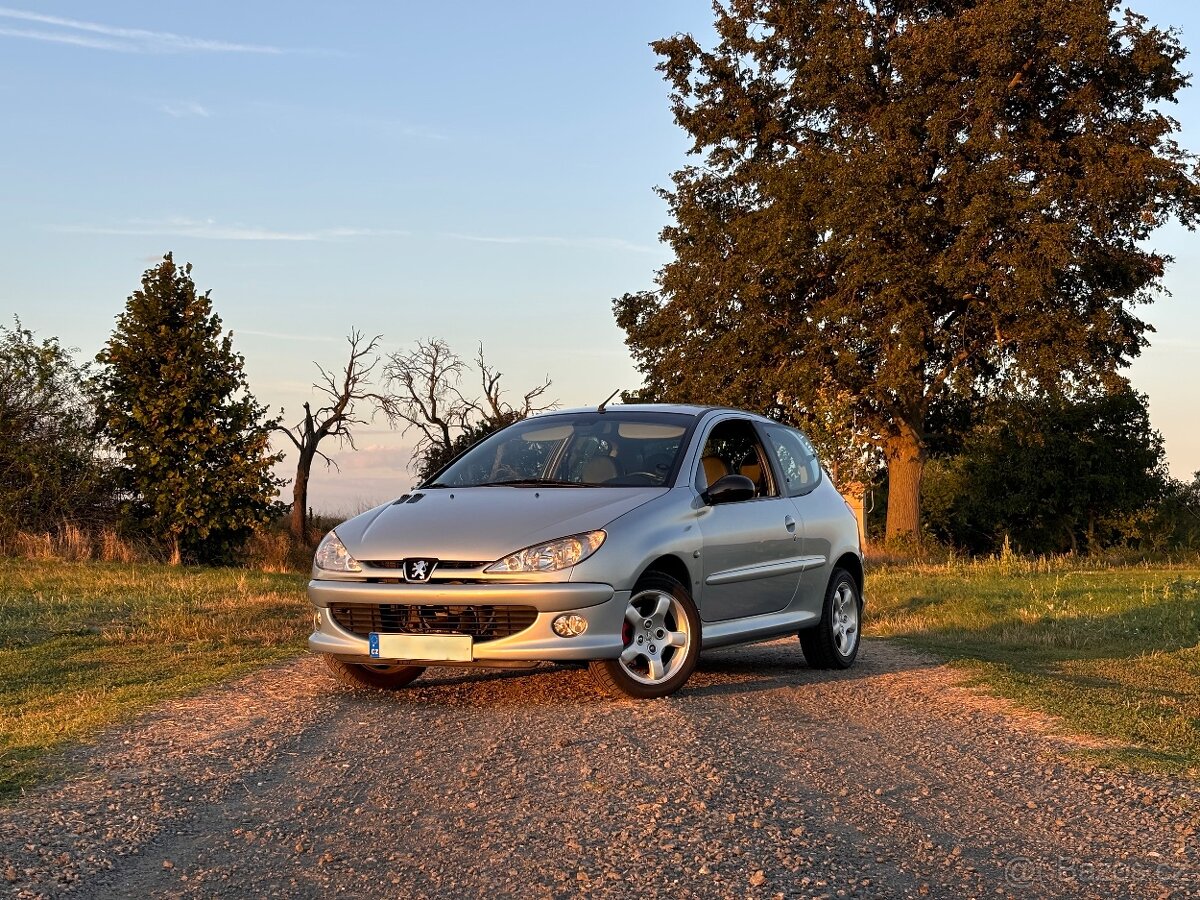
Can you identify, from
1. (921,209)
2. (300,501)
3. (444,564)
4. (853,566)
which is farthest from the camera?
(300,501)

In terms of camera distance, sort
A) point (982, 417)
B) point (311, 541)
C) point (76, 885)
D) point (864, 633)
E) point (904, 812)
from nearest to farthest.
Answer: point (76, 885) → point (904, 812) → point (864, 633) → point (982, 417) → point (311, 541)

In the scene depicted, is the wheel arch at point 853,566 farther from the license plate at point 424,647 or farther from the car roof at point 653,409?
the license plate at point 424,647

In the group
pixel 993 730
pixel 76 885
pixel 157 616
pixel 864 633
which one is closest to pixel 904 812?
pixel 993 730

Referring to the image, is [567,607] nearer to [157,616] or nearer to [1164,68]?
[157,616]

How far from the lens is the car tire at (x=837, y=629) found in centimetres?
969

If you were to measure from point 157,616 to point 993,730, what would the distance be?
30.6 feet

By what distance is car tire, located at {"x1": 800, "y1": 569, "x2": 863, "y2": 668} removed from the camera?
31.8 ft

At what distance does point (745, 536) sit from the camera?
8.67 meters

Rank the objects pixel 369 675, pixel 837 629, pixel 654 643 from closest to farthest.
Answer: pixel 654 643 → pixel 369 675 → pixel 837 629

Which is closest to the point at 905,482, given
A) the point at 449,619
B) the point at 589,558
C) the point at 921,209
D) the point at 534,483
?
the point at 921,209

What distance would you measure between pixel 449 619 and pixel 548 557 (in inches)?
25.6

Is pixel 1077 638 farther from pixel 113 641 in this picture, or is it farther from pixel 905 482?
pixel 905 482

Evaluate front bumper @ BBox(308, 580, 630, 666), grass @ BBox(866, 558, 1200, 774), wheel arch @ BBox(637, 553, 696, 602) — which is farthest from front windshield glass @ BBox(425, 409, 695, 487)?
grass @ BBox(866, 558, 1200, 774)

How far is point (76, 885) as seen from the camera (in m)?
4.32
